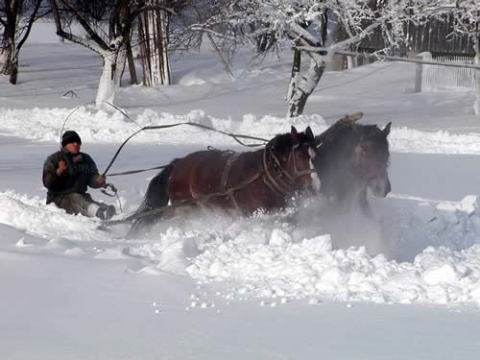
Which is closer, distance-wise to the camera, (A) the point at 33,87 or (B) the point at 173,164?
(B) the point at 173,164

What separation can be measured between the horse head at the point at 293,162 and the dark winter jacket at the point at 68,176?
7.33 ft

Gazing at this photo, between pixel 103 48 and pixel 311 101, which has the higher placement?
pixel 103 48

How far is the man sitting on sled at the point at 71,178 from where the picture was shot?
970 centimetres

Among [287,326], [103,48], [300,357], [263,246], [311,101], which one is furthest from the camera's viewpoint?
[311,101]

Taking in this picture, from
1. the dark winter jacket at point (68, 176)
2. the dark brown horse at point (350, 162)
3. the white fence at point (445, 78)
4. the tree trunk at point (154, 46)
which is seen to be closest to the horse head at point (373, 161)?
the dark brown horse at point (350, 162)

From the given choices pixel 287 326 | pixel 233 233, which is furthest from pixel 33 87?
pixel 287 326

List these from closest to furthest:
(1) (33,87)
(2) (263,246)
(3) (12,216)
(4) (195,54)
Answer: (2) (263,246)
(3) (12,216)
(1) (33,87)
(4) (195,54)

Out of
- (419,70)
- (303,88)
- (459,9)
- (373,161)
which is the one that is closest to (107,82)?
(303,88)

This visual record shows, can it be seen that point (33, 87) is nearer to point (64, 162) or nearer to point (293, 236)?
point (64, 162)

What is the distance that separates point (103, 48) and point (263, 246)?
58.5ft

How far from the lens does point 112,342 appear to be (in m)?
5.17

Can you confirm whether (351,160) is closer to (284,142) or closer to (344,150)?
(344,150)

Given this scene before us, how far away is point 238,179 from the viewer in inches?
345

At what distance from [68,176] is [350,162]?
3.01m
